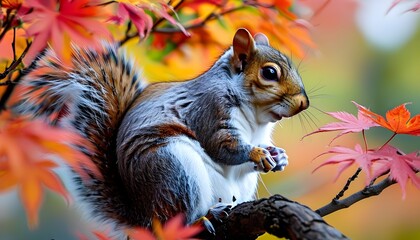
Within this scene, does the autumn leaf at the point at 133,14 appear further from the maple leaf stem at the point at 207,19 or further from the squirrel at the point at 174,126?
the maple leaf stem at the point at 207,19

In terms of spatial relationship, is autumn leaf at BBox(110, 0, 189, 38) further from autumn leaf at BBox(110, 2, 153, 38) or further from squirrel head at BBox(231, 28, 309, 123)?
squirrel head at BBox(231, 28, 309, 123)

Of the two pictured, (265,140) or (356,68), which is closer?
(265,140)

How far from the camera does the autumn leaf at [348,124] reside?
0.92m

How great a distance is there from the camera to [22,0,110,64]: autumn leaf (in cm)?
77

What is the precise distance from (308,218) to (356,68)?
99.8 inches

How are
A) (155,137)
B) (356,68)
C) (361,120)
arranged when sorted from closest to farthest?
1. (361,120)
2. (155,137)
3. (356,68)

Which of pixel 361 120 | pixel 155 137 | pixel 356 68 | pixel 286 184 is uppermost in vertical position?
pixel 361 120

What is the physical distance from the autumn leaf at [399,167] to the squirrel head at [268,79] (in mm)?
224

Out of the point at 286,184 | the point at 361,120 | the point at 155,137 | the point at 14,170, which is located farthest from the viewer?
the point at 286,184

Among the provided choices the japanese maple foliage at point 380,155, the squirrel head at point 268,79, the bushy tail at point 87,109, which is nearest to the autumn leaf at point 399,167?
the japanese maple foliage at point 380,155

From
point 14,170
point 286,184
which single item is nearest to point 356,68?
point 286,184

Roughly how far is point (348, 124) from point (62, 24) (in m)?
0.42

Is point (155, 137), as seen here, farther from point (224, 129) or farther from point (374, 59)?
point (374, 59)

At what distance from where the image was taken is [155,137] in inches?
42.5
